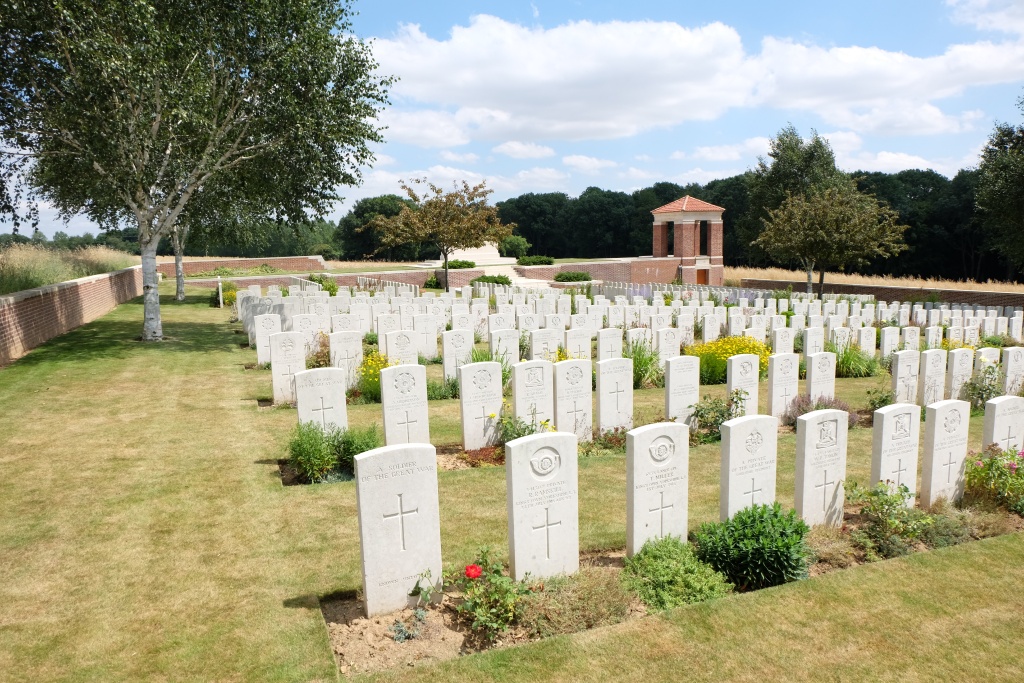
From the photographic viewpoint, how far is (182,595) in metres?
4.90

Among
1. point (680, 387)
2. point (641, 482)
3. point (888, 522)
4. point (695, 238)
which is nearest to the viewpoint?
point (641, 482)

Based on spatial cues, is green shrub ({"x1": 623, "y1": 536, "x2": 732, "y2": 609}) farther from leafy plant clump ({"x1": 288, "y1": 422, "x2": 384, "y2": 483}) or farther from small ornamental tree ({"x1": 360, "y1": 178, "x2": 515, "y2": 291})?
small ornamental tree ({"x1": 360, "y1": 178, "x2": 515, "y2": 291})

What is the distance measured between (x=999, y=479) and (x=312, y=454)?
641 cm

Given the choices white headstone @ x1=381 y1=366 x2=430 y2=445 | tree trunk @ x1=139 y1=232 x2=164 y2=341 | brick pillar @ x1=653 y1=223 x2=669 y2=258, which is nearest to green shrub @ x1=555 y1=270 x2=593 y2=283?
brick pillar @ x1=653 y1=223 x2=669 y2=258

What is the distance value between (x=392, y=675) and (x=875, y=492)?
4.11 meters

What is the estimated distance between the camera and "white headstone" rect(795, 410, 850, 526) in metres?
5.77

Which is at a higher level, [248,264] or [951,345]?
[248,264]

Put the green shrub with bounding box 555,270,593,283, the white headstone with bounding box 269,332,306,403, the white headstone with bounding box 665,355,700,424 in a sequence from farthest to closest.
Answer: the green shrub with bounding box 555,270,593,283
the white headstone with bounding box 269,332,306,403
the white headstone with bounding box 665,355,700,424

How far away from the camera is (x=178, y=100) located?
14539mm

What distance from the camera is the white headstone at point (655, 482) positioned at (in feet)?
17.0

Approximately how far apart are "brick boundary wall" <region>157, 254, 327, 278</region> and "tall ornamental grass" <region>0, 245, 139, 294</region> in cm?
1035

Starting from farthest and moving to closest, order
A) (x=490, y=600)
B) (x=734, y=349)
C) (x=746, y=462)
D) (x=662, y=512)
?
(x=734, y=349) → (x=746, y=462) → (x=662, y=512) → (x=490, y=600)

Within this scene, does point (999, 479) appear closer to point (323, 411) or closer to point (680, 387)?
point (680, 387)

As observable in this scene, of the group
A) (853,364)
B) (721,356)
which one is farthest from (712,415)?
(853,364)
